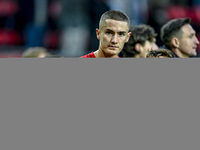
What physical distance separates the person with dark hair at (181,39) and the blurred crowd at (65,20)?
389 cm

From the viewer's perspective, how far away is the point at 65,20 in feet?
26.8

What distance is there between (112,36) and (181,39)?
142 cm

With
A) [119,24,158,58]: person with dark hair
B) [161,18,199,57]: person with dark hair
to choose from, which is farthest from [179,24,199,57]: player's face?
[119,24,158,58]: person with dark hair

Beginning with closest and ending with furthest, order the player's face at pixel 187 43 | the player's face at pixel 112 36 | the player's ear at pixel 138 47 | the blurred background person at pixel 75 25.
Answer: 1. the player's face at pixel 112 36
2. the player's face at pixel 187 43
3. the player's ear at pixel 138 47
4. the blurred background person at pixel 75 25

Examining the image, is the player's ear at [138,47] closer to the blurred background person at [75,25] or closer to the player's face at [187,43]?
the player's face at [187,43]

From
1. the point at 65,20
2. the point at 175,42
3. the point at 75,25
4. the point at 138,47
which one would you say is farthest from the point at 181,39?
the point at 65,20

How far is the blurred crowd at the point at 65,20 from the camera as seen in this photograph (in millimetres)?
8000

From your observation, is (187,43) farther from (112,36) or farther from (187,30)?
(112,36)

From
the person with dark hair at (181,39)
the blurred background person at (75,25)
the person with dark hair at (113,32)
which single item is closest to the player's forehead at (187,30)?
the person with dark hair at (181,39)

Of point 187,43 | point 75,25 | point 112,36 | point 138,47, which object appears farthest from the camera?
point 75,25

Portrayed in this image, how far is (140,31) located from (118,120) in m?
2.90

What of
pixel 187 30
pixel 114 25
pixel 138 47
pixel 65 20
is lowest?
pixel 138 47

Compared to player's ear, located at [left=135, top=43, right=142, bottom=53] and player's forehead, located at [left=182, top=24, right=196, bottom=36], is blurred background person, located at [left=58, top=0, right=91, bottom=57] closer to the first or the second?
player's ear, located at [left=135, top=43, right=142, bottom=53]

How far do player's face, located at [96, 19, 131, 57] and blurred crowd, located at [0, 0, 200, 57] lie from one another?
5125mm
